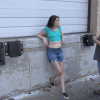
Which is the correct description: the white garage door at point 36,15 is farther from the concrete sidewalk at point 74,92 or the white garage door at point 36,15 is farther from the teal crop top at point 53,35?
the concrete sidewalk at point 74,92

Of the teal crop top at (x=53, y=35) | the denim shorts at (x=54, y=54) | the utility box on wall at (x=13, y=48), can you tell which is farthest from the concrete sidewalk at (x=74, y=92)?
the teal crop top at (x=53, y=35)

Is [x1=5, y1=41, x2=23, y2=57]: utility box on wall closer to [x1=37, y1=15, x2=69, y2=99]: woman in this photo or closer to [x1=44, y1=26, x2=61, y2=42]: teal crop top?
[x1=37, y1=15, x2=69, y2=99]: woman

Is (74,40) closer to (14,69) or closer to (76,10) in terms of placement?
(76,10)

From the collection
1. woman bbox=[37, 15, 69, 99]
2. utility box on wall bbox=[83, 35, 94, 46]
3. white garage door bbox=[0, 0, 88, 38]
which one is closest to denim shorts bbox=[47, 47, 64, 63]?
woman bbox=[37, 15, 69, 99]

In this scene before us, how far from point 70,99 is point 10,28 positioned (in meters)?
2.28

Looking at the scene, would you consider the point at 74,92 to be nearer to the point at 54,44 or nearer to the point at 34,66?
the point at 34,66

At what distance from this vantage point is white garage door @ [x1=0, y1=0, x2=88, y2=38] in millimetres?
4117

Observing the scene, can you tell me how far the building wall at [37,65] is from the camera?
13.3 ft

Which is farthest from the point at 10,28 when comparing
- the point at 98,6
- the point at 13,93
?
the point at 98,6

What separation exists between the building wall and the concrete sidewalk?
0.63ft

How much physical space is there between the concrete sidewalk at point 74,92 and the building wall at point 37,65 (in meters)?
0.19

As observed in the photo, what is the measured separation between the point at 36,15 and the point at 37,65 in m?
1.34

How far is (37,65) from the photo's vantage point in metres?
4.45

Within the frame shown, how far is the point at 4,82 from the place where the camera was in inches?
158
